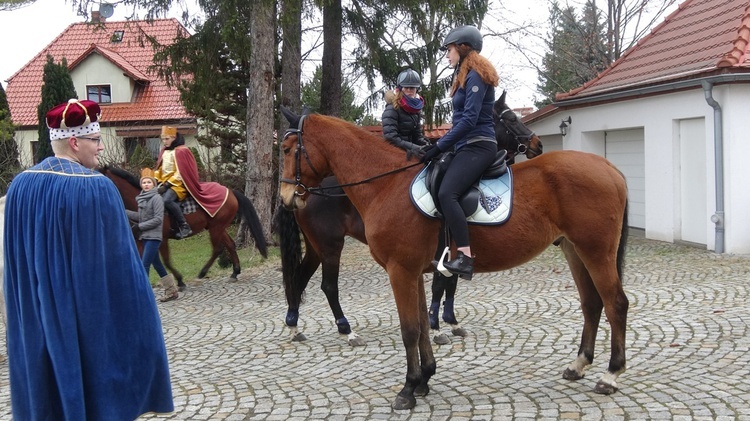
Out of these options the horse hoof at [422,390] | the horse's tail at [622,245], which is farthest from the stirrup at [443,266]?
the horse's tail at [622,245]

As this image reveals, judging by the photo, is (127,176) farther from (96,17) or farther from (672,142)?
(672,142)

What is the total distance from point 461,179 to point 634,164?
1237 centimetres

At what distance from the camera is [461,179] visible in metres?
5.06

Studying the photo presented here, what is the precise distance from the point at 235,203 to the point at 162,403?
813 cm

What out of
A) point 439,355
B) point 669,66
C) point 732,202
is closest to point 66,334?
point 439,355

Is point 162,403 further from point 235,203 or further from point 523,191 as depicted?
point 235,203

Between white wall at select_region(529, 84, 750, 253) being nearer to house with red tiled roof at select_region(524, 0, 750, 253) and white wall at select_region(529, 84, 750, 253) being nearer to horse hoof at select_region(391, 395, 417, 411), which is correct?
house with red tiled roof at select_region(524, 0, 750, 253)

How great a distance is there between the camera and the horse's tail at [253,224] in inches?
454

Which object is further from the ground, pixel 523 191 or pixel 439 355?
pixel 523 191

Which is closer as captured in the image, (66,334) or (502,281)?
(66,334)

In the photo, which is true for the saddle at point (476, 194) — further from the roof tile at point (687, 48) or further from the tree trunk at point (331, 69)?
the tree trunk at point (331, 69)

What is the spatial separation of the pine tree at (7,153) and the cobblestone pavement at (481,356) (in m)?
13.0

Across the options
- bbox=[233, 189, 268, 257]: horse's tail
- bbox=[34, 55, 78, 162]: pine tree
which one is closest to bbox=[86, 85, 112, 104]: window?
bbox=[34, 55, 78, 162]: pine tree

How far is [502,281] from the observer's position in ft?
35.5
